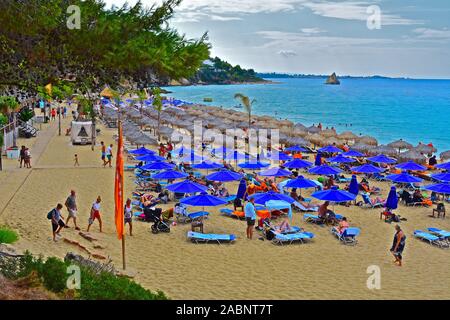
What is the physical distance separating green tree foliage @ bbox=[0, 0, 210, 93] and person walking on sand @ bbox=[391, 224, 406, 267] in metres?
6.27

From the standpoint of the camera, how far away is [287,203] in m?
15.5

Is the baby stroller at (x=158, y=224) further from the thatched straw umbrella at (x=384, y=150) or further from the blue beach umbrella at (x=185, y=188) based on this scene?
the thatched straw umbrella at (x=384, y=150)

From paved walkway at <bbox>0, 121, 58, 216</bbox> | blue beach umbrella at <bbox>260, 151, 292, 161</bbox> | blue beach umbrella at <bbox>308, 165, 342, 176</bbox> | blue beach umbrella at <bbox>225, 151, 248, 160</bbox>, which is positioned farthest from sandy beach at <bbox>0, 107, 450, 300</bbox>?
blue beach umbrella at <bbox>225, 151, 248, 160</bbox>

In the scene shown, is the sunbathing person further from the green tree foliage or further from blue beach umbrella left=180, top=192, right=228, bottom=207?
the green tree foliage

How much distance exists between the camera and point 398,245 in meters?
11.7

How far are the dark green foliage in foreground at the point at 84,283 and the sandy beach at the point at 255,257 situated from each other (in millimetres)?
2418

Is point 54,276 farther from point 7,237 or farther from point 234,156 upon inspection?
Answer: point 234,156

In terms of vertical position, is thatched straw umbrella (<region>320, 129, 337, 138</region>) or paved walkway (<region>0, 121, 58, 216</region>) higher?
thatched straw umbrella (<region>320, 129, 337, 138</region>)

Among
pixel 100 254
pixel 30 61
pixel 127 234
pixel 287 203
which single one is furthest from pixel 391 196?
pixel 30 61

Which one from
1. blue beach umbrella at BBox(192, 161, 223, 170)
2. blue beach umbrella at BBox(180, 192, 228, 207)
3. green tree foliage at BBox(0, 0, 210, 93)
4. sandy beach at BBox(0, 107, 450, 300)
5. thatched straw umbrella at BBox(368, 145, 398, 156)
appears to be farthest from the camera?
thatched straw umbrella at BBox(368, 145, 398, 156)

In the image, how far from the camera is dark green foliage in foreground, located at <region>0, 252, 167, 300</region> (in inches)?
265

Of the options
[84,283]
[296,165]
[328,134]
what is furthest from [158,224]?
[328,134]

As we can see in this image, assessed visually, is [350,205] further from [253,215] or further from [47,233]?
[47,233]

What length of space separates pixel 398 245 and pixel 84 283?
7.59m
